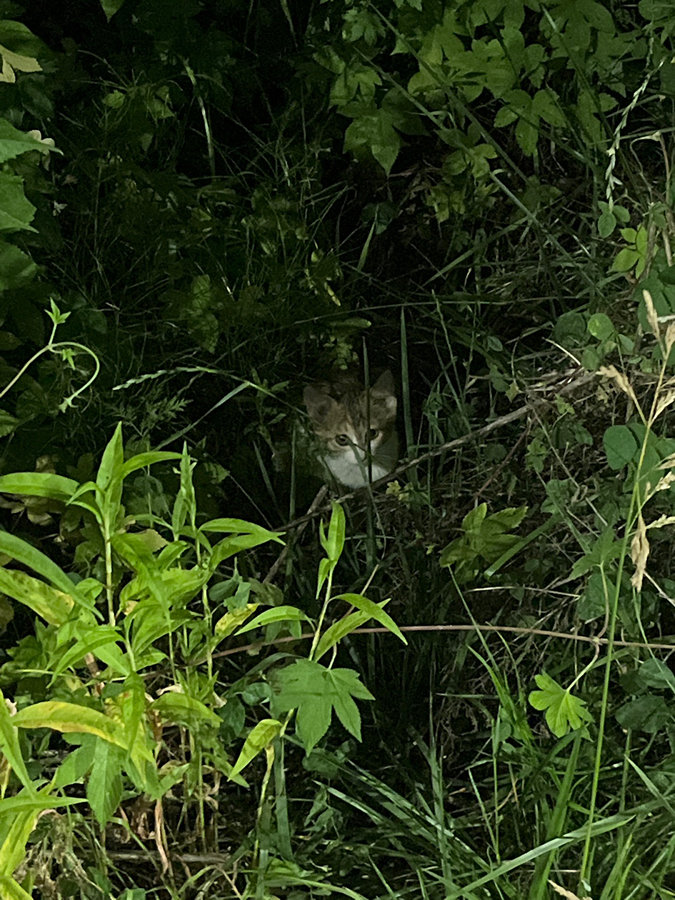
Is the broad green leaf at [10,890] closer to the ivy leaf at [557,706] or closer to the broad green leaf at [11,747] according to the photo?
the broad green leaf at [11,747]

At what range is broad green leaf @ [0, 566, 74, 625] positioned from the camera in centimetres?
107

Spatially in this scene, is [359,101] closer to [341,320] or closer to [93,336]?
[341,320]

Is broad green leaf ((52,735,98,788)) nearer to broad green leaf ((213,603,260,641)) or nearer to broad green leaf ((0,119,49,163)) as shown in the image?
broad green leaf ((213,603,260,641))

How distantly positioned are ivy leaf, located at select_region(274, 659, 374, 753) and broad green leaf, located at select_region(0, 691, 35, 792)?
0.27 meters

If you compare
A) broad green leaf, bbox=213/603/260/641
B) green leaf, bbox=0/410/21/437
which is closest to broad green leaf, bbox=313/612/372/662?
broad green leaf, bbox=213/603/260/641

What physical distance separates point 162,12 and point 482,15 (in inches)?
27.0

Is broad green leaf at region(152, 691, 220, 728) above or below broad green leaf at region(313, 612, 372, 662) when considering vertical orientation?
below

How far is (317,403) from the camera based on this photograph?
228 cm

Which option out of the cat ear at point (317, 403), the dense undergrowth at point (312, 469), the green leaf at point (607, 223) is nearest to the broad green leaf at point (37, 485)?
the dense undergrowth at point (312, 469)

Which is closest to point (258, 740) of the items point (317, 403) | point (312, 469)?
point (312, 469)

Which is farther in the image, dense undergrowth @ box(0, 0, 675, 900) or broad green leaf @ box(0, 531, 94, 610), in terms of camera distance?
dense undergrowth @ box(0, 0, 675, 900)

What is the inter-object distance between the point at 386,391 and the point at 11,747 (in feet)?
5.16

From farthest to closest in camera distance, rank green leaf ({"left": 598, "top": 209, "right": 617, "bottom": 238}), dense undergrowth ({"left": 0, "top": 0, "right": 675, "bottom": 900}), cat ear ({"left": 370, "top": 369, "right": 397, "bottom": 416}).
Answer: cat ear ({"left": 370, "top": 369, "right": 397, "bottom": 416}) < green leaf ({"left": 598, "top": 209, "right": 617, "bottom": 238}) < dense undergrowth ({"left": 0, "top": 0, "right": 675, "bottom": 900})

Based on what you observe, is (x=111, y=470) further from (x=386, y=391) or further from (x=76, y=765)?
(x=386, y=391)
